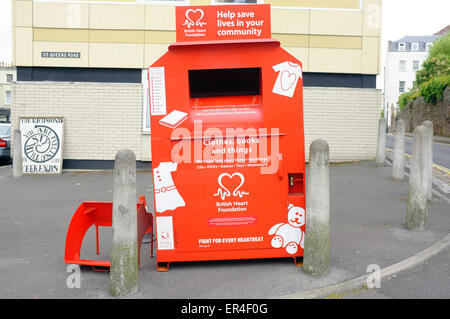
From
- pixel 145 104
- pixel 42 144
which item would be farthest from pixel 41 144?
pixel 145 104

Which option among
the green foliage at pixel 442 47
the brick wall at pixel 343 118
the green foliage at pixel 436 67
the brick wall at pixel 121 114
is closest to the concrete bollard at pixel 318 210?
the brick wall at pixel 121 114

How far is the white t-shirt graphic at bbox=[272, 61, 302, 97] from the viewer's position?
4.63 meters

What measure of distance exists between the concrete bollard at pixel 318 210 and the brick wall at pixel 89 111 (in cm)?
903

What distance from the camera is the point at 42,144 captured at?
12.6 m

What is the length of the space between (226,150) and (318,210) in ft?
3.53

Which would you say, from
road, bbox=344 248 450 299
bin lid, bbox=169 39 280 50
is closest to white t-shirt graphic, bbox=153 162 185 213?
bin lid, bbox=169 39 280 50

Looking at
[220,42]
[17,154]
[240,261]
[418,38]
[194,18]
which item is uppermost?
[418,38]

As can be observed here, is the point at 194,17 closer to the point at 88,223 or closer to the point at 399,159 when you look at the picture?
the point at 88,223

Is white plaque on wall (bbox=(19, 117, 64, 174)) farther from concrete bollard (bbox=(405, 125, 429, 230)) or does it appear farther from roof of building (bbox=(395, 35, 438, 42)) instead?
roof of building (bbox=(395, 35, 438, 42))

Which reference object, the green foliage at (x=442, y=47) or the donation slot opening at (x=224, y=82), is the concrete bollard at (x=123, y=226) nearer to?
the donation slot opening at (x=224, y=82)

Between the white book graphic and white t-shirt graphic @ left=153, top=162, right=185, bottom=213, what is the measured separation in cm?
39
